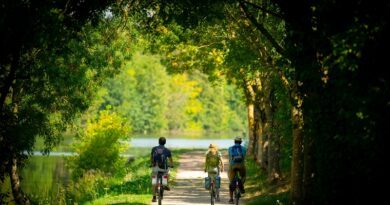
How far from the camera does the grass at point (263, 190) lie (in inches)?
807

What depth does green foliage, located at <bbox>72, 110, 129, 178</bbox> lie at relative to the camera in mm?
37312

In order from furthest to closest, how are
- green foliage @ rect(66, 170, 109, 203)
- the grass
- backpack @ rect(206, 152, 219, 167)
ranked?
green foliage @ rect(66, 170, 109, 203) → the grass → backpack @ rect(206, 152, 219, 167)

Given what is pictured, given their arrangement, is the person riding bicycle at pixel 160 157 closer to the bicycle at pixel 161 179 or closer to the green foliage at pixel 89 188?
the bicycle at pixel 161 179

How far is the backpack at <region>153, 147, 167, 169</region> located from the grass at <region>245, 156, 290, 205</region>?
9.98 feet

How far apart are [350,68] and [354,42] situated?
1.19ft

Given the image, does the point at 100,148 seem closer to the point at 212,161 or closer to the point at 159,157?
the point at 212,161

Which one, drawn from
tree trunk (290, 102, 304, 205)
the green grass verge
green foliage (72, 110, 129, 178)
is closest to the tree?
the green grass verge

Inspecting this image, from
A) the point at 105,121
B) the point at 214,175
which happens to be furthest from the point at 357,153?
the point at 105,121

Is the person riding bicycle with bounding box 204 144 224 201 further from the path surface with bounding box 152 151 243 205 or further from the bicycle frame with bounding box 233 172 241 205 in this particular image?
the path surface with bounding box 152 151 243 205

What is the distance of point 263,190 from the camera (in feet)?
82.3

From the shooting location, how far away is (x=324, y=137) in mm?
11828

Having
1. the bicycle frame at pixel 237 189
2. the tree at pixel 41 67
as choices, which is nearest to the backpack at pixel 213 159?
the bicycle frame at pixel 237 189

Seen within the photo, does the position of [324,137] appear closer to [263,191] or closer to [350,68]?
[350,68]

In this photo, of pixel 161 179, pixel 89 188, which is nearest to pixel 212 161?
pixel 161 179
